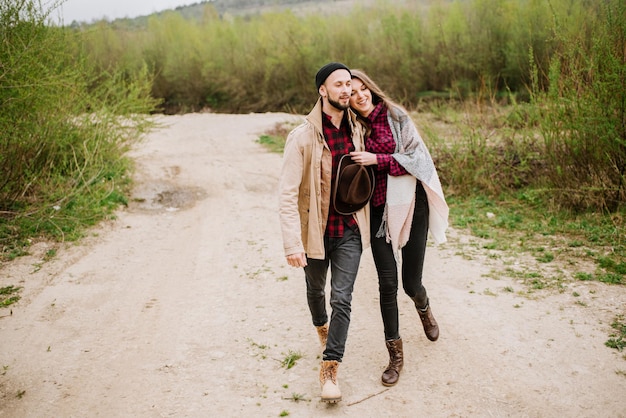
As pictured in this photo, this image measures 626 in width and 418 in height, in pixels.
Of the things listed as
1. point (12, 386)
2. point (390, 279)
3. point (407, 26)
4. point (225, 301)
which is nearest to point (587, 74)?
point (390, 279)

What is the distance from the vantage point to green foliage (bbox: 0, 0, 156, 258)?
5523mm

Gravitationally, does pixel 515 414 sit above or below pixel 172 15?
below

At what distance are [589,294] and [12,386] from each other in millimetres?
4181

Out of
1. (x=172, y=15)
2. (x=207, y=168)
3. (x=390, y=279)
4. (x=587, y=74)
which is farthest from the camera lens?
(x=172, y=15)

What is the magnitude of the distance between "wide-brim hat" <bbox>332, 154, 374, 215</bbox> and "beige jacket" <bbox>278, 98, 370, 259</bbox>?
6cm

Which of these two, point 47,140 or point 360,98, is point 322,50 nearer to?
point 47,140

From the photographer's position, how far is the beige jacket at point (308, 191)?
2.84 m

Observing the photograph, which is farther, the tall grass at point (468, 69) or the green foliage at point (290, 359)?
the tall grass at point (468, 69)

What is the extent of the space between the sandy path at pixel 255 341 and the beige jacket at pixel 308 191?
95cm

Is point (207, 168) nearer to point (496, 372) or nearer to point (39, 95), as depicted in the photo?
point (39, 95)

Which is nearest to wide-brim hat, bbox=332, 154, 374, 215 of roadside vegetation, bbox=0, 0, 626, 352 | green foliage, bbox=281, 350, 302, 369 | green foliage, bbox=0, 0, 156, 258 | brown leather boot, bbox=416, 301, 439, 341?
brown leather boot, bbox=416, 301, 439, 341

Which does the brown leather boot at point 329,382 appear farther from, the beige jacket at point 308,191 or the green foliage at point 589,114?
the green foliage at point 589,114

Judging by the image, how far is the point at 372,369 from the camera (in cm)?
327

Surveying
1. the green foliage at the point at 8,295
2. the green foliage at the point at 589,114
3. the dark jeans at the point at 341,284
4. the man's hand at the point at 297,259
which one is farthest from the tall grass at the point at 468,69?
the green foliage at the point at 8,295
